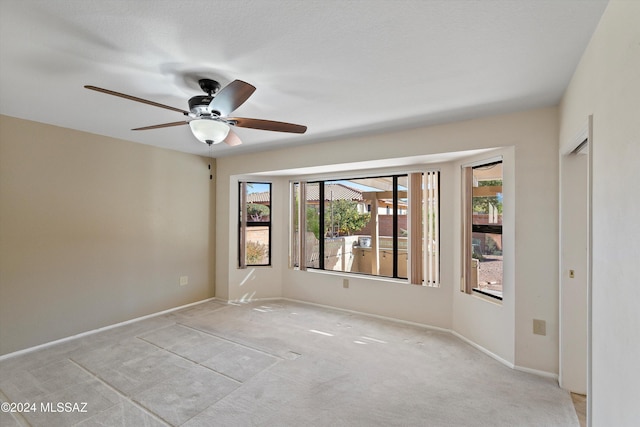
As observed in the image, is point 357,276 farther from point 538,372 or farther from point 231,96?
point 231,96

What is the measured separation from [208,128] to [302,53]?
0.85 meters

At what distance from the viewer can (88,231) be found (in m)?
3.57

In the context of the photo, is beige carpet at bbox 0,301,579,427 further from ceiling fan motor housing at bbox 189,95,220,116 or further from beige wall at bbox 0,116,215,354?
ceiling fan motor housing at bbox 189,95,220,116

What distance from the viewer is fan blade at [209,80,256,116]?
1631 millimetres

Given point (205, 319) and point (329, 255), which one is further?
point (329, 255)

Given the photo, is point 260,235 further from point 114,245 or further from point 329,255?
point 114,245

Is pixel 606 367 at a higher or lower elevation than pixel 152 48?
lower

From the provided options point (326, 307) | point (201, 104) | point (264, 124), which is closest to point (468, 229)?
point (326, 307)

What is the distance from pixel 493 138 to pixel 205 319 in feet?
13.6

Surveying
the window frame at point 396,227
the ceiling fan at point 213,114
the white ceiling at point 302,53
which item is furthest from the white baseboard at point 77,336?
the ceiling fan at point 213,114

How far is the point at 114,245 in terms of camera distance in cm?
382

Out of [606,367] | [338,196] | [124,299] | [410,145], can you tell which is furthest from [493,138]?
[124,299]

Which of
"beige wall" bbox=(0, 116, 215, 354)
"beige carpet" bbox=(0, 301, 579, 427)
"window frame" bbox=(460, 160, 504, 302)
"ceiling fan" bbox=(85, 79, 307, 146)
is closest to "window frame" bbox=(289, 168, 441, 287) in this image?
"window frame" bbox=(460, 160, 504, 302)

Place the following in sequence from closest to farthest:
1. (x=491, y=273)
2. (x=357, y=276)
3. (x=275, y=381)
→ (x=275, y=381) < (x=491, y=273) < (x=357, y=276)
